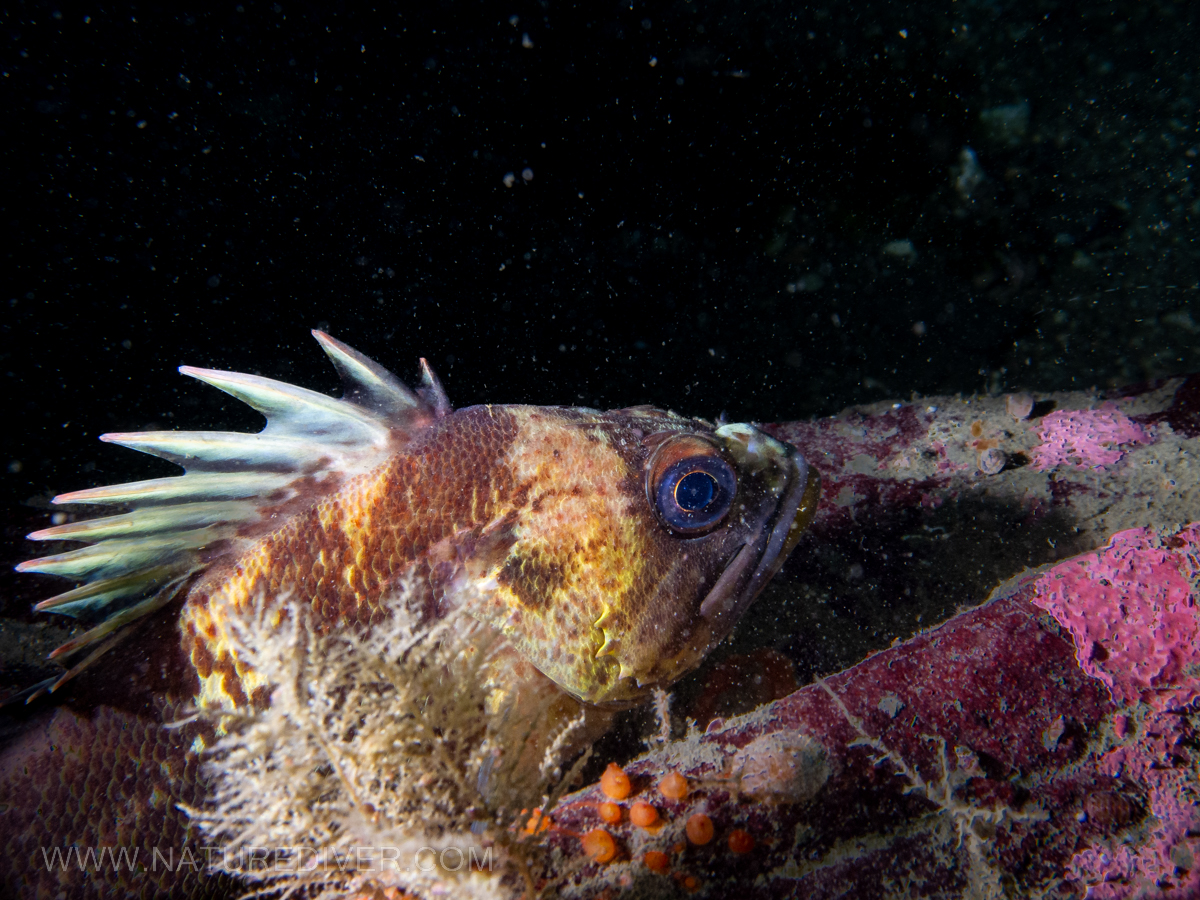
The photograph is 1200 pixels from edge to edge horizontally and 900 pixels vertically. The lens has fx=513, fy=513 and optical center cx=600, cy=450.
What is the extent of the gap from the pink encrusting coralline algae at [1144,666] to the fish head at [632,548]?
1140 mm

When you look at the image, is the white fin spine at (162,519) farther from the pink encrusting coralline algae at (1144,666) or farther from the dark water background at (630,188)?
the dark water background at (630,188)

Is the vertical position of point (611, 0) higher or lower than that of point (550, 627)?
higher

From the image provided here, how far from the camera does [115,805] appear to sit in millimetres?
1877

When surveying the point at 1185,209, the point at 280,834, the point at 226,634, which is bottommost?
the point at 1185,209

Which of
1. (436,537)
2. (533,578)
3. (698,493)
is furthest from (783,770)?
(436,537)

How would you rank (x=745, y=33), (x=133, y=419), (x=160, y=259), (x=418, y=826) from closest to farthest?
(x=418, y=826), (x=745, y=33), (x=160, y=259), (x=133, y=419)

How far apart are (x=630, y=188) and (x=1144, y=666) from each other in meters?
5.25

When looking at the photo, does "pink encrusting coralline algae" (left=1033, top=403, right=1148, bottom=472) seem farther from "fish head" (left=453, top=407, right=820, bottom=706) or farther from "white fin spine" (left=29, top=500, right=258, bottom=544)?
"white fin spine" (left=29, top=500, right=258, bottom=544)

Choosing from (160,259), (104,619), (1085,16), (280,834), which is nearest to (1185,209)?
(1085,16)

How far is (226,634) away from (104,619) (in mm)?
625

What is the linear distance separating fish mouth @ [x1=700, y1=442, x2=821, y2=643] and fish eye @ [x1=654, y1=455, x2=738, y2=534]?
0.22m

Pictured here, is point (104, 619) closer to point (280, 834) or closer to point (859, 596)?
point (280, 834)

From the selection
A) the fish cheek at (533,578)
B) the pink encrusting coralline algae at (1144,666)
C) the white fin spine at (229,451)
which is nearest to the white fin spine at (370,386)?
the white fin spine at (229,451)

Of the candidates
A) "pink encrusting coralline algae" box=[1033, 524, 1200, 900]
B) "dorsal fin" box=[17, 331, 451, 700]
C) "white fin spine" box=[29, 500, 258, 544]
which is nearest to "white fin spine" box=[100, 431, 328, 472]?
"dorsal fin" box=[17, 331, 451, 700]
